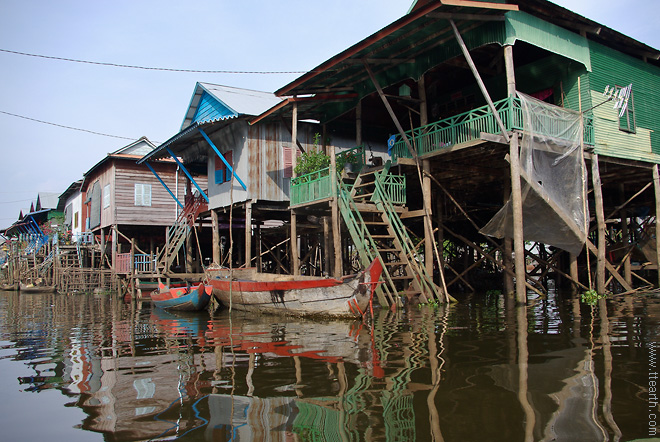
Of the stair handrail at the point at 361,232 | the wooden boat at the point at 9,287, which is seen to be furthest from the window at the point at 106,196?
the stair handrail at the point at 361,232

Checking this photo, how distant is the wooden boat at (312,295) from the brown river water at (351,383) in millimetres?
663

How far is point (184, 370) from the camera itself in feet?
21.0

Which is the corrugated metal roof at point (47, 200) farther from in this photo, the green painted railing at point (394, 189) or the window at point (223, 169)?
the green painted railing at point (394, 189)

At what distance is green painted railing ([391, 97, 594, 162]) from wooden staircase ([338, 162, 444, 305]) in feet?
3.15

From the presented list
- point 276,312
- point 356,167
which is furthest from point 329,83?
point 276,312

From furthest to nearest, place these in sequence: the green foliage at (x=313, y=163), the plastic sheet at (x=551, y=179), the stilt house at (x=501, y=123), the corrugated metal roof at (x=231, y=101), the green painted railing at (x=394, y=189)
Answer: the corrugated metal roof at (x=231, y=101) → the green foliage at (x=313, y=163) → the green painted railing at (x=394, y=189) → the stilt house at (x=501, y=123) → the plastic sheet at (x=551, y=179)

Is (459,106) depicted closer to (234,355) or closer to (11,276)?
(234,355)

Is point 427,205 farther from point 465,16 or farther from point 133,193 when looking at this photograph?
point 133,193

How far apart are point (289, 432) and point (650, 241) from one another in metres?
17.1

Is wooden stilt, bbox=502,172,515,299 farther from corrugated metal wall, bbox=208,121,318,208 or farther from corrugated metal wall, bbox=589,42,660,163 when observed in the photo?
corrugated metal wall, bbox=208,121,318,208

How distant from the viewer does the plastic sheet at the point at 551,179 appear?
11758 millimetres

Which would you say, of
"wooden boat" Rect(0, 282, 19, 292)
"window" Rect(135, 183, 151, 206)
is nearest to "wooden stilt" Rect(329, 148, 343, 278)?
"window" Rect(135, 183, 151, 206)

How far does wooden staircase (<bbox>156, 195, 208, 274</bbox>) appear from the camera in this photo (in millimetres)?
21239

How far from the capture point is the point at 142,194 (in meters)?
26.2
